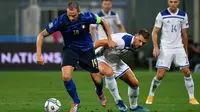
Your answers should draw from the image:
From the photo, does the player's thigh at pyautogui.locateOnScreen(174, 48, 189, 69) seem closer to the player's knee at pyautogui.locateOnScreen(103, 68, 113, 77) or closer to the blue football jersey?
the player's knee at pyautogui.locateOnScreen(103, 68, 113, 77)

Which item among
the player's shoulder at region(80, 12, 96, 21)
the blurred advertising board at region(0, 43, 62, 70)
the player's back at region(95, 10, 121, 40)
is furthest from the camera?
the blurred advertising board at region(0, 43, 62, 70)

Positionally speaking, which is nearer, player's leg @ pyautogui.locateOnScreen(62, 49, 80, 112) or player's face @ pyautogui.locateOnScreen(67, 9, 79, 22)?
player's face @ pyautogui.locateOnScreen(67, 9, 79, 22)

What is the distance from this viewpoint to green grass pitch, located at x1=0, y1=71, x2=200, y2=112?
14914 mm

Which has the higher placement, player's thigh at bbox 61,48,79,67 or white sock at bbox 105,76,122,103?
→ player's thigh at bbox 61,48,79,67

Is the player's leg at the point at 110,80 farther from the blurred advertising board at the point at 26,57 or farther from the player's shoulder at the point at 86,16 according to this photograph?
the blurred advertising board at the point at 26,57

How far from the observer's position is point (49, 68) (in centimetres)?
3045

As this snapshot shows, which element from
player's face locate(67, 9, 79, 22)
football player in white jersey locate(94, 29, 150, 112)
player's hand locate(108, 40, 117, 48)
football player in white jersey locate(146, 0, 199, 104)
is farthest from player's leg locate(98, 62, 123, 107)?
football player in white jersey locate(146, 0, 199, 104)

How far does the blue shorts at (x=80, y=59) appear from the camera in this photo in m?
13.7

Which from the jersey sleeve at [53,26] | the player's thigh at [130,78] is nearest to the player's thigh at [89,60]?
the player's thigh at [130,78]

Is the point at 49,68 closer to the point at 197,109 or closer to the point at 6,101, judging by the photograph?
the point at 6,101

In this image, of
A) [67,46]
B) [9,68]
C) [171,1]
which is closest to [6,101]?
[67,46]

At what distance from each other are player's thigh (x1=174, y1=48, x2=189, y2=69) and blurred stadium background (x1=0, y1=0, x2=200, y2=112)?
0.89m

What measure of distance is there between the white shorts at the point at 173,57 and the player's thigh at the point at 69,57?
10.3ft

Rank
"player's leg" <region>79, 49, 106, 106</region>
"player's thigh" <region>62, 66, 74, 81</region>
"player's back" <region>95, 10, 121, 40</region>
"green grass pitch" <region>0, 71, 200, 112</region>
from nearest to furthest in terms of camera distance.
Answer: "player's thigh" <region>62, 66, 74, 81</region> → "player's leg" <region>79, 49, 106, 106</region> → "green grass pitch" <region>0, 71, 200, 112</region> → "player's back" <region>95, 10, 121, 40</region>
